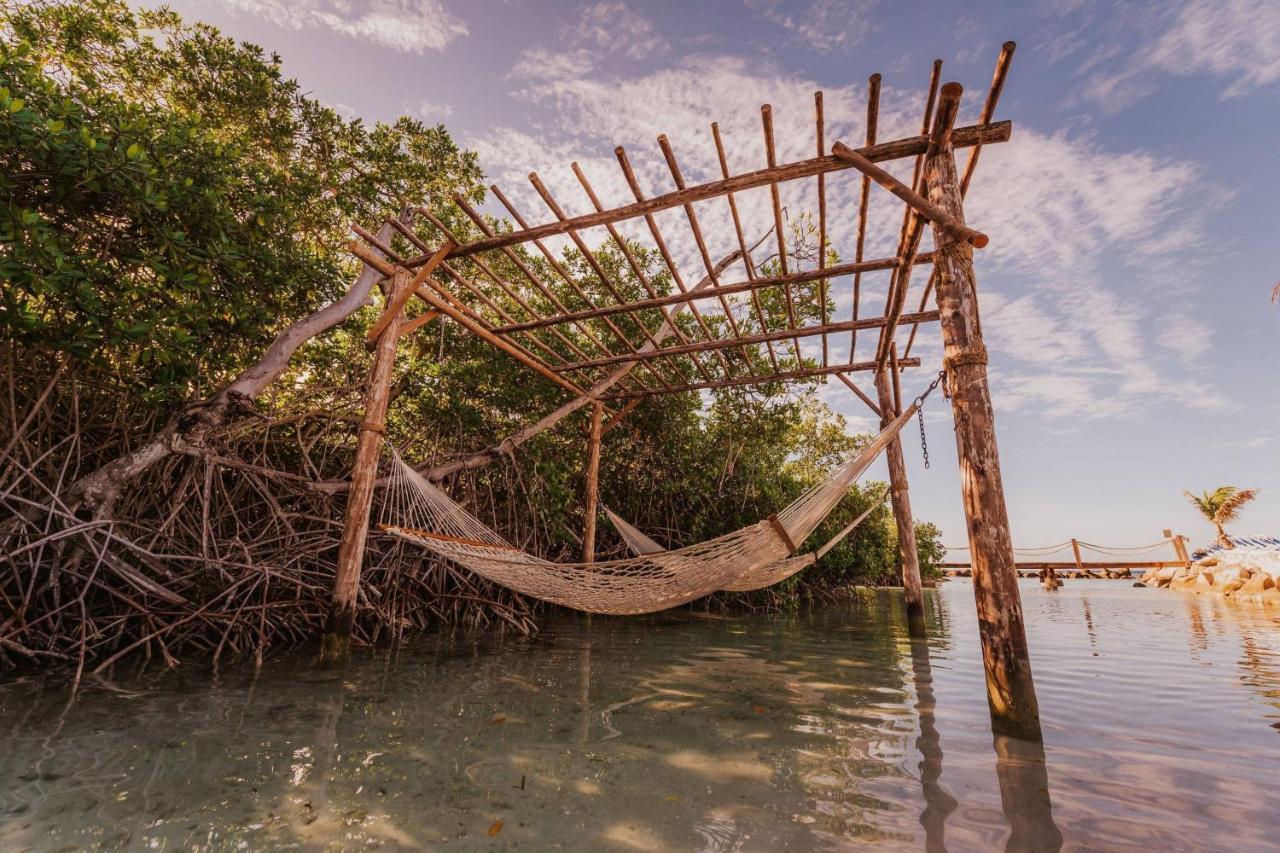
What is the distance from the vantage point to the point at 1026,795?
1.26m

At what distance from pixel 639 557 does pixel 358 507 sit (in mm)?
1448

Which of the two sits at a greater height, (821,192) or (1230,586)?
(821,192)

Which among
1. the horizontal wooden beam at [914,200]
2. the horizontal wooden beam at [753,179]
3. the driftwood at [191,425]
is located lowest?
the driftwood at [191,425]

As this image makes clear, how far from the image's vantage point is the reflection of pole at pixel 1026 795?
106 cm

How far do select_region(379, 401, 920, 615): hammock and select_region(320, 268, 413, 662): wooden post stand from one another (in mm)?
167

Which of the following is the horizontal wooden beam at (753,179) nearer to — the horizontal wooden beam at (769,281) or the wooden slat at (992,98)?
the wooden slat at (992,98)

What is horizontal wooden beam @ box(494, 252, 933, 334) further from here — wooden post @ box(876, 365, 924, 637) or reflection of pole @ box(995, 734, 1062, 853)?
reflection of pole @ box(995, 734, 1062, 853)

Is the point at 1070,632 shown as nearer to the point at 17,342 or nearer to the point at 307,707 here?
the point at 307,707

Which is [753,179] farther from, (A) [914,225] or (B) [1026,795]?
(B) [1026,795]

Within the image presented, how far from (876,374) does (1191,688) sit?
225 cm

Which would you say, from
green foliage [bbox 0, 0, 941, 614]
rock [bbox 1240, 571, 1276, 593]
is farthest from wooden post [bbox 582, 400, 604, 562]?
rock [bbox 1240, 571, 1276, 593]

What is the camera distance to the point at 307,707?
6.29ft

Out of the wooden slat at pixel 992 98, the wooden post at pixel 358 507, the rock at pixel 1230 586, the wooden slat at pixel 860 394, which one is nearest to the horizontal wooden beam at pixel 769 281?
the wooden slat at pixel 992 98

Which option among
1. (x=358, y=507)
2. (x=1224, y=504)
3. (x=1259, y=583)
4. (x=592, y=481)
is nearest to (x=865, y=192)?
(x=358, y=507)
